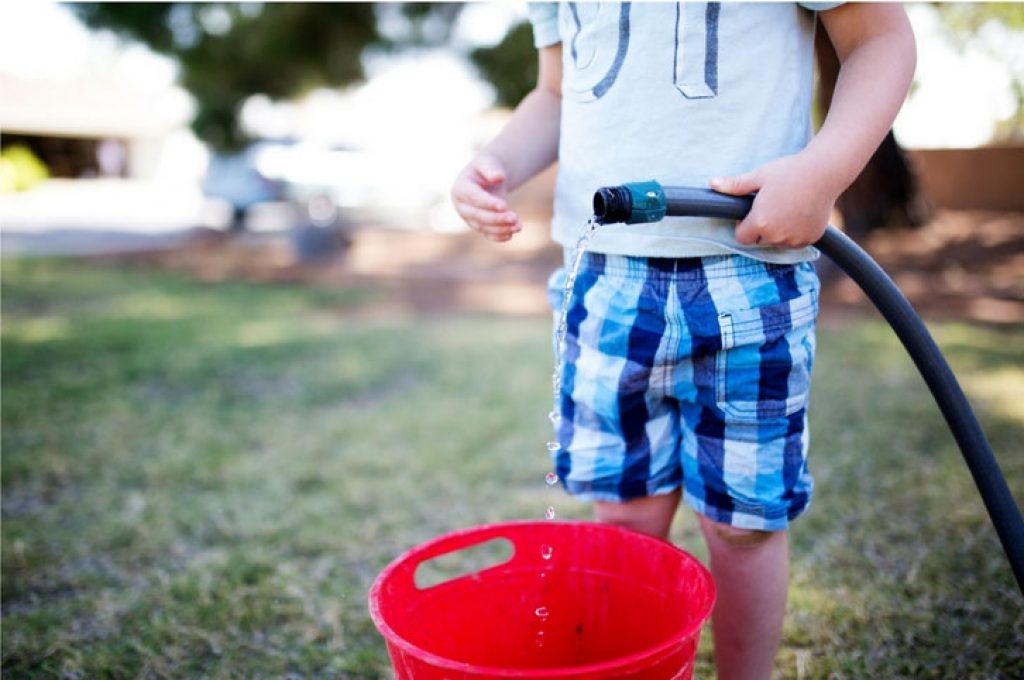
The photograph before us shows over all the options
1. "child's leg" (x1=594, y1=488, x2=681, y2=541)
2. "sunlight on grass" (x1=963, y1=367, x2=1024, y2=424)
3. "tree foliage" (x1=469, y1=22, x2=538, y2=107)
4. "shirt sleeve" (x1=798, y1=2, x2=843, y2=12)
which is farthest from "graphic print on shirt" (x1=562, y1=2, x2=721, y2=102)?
"tree foliage" (x1=469, y1=22, x2=538, y2=107)

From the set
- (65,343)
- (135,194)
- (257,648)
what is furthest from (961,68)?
(135,194)

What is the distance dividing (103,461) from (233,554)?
904 millimetres

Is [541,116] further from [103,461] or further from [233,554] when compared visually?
[103,461]

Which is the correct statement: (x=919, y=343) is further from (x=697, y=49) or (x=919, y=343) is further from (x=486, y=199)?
(x=486, y=199)

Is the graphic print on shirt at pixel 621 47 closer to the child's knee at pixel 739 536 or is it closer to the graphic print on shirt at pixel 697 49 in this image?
the graphic print on shirt at pixel 697 49

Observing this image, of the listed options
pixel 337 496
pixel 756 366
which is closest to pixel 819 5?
pixel 756 366

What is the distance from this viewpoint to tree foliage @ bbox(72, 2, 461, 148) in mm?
6375

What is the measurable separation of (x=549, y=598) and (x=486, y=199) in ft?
2.03

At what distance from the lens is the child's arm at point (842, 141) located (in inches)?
38.7

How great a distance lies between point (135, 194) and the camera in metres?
21.8

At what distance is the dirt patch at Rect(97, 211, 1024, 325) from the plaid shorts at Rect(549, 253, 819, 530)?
3854mm

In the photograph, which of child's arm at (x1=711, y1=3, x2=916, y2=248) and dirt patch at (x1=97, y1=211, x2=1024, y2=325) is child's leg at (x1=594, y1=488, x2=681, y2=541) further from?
dirt patch at (x1=97, y1=211, x2=1024, y2=325)

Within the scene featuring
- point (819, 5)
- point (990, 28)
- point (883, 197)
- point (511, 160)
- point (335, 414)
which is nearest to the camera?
point (819, 5)

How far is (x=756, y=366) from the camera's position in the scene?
1093 millimetres
